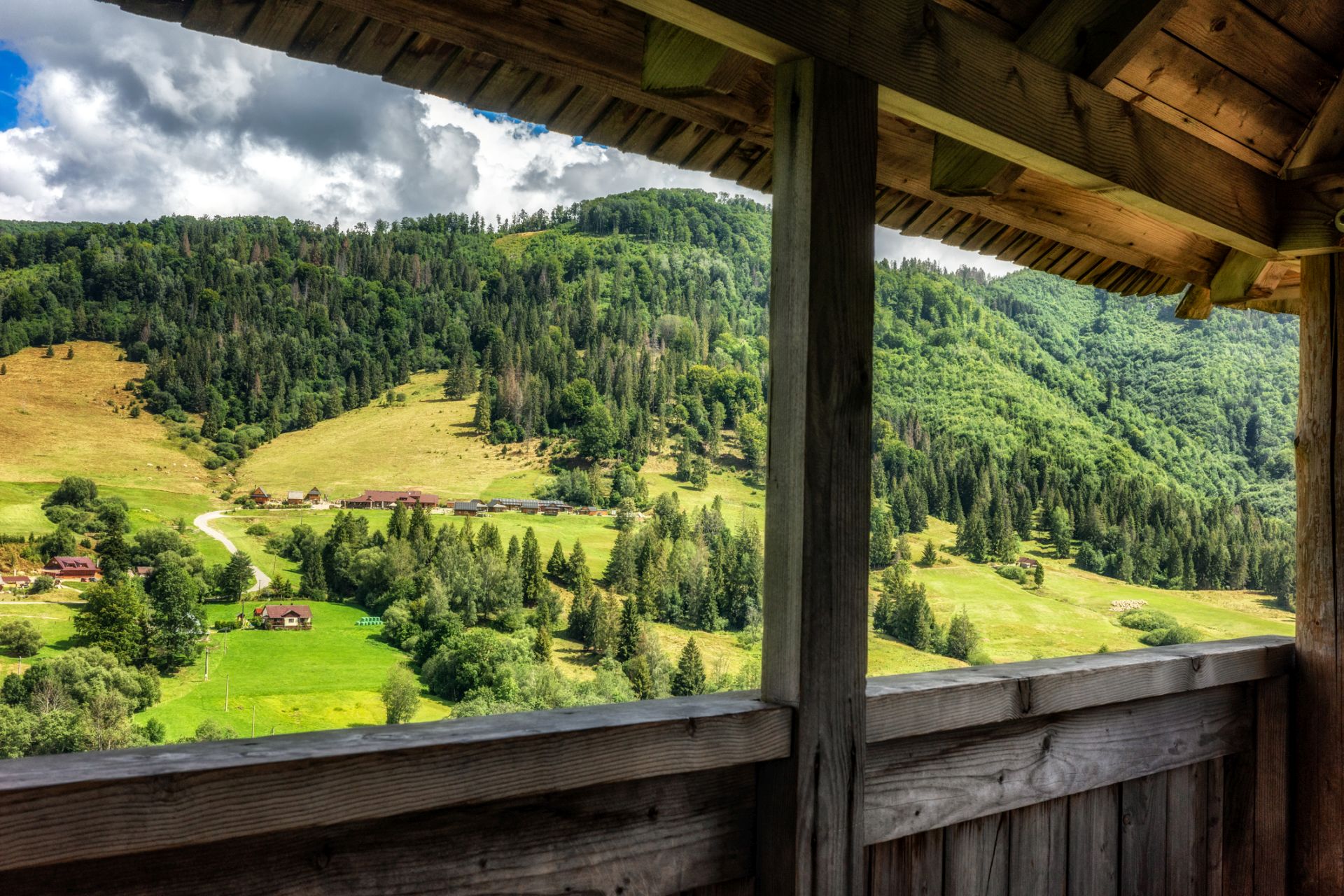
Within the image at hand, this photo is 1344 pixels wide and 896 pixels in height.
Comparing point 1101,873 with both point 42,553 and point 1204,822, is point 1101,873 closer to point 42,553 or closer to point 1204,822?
point 1204,822

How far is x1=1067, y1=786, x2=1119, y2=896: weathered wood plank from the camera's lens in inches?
61.6

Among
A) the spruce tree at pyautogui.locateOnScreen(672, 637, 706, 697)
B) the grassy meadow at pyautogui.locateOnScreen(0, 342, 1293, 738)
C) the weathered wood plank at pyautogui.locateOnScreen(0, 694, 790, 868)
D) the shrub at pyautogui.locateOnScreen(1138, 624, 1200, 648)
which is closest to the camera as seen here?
the weathered wood plank at pyautogui.locateOnScreen(0, 694, 790, 868)

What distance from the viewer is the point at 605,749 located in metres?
0.93

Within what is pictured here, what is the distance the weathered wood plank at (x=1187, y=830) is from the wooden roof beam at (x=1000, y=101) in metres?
1.11

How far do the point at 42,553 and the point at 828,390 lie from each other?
34.1 metres

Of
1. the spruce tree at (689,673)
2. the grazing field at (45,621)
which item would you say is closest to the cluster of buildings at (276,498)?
the grazing field at (45,621)

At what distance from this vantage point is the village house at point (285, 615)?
26545 millimetres

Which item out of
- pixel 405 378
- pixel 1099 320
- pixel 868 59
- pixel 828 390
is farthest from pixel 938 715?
pixel 1099 320

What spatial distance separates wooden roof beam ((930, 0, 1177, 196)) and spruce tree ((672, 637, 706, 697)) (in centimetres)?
2391

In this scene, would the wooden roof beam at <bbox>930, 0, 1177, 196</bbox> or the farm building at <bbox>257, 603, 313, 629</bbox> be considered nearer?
the wooden roof beam at <bbox>930, 0, 1177, 196</bbox>

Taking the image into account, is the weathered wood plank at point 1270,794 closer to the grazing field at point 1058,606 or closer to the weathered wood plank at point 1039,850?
the weathered wood plank at point 1039,850

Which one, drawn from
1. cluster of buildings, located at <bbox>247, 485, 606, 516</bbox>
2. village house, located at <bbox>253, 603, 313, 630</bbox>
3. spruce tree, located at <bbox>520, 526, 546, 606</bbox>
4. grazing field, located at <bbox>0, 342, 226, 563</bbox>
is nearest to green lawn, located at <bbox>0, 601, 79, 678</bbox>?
grazing field, located at <bbox>0, 342, 226, 563</bbox>

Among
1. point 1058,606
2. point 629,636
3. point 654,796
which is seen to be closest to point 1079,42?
point 654,796

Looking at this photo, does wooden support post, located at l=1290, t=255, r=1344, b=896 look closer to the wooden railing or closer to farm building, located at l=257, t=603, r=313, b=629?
the wooden railing
